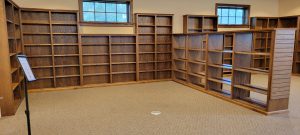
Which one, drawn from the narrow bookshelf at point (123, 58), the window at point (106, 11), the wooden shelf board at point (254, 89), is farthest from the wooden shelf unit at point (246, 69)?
the window at point (106, 11)

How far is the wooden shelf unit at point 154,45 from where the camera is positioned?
6.15m

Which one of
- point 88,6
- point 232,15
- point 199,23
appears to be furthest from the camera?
point 232,15

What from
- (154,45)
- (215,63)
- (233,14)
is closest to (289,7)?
(233,14)

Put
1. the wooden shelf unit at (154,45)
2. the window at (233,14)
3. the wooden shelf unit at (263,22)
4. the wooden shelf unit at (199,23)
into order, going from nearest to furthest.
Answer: the wooden shelf unit at (154,45) → the wooden shelf unit at (199,23) → the window at (233,14) → the wooden shelf unit at (263,22)

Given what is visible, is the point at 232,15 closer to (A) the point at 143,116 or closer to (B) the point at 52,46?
(A) the point at 143,116

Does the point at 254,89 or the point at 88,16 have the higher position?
the point at 88,16

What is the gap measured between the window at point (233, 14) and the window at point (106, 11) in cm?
307

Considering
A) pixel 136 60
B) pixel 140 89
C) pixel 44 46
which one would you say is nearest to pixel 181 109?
pixel 140 89

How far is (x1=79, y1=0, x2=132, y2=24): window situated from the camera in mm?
5742

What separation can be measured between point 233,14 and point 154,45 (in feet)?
10.7

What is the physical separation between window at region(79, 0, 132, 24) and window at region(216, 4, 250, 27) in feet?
10.1

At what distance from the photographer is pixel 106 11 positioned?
5.96m

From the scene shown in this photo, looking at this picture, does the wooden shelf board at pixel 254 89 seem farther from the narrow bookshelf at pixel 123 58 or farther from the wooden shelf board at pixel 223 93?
the narrow bookshelf at pixel 123 58

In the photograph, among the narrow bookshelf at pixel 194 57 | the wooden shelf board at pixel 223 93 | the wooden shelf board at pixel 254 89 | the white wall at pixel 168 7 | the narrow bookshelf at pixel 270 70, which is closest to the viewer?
the narrow bookshelf at pixel 270 70
